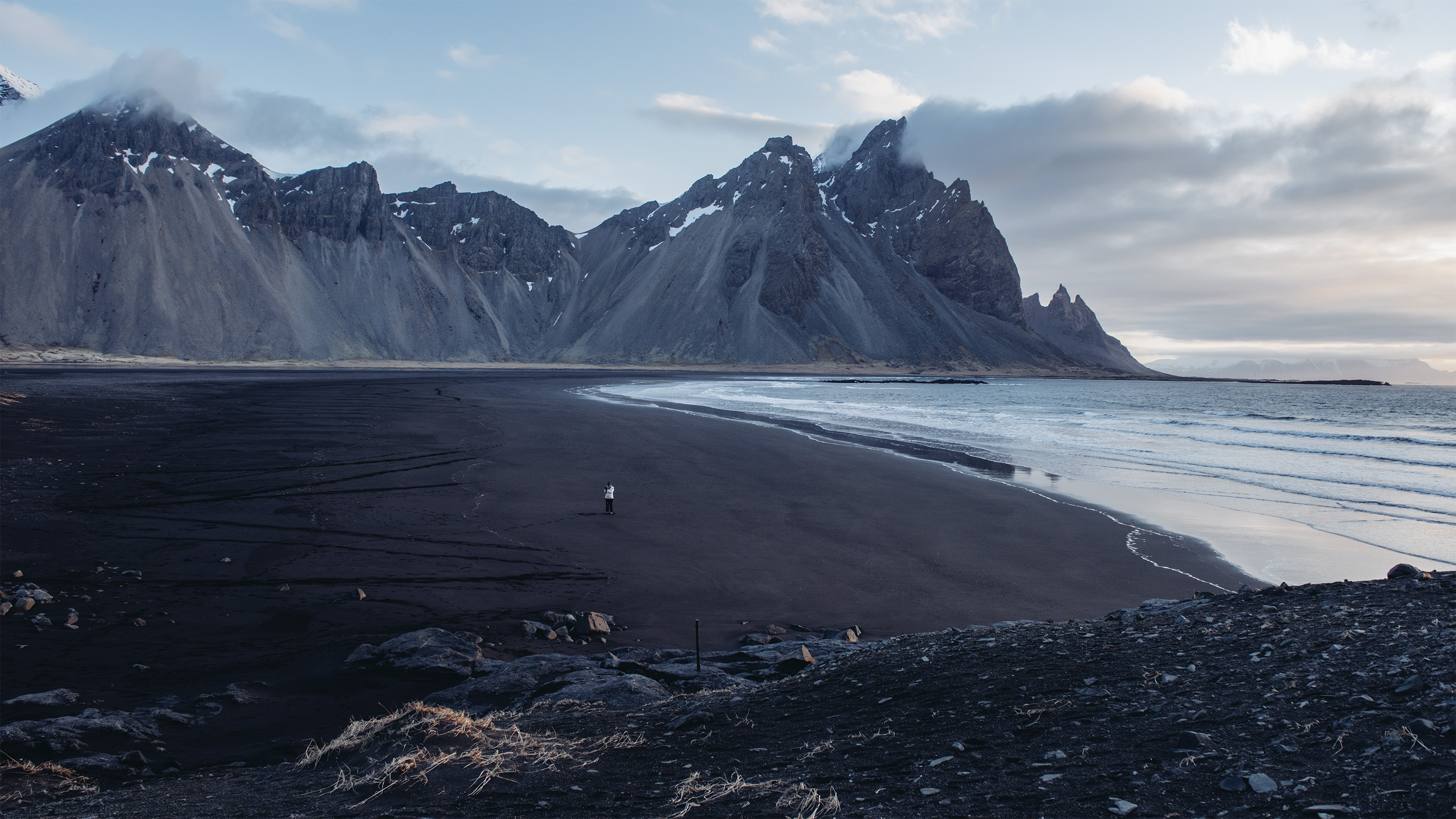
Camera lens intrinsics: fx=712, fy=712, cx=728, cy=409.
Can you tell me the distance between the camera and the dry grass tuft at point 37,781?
4.70 m

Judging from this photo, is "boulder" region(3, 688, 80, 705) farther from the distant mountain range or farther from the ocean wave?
the distant mountain range

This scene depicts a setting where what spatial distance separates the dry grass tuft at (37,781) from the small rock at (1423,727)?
7982 millimetres

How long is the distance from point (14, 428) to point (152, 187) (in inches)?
5133

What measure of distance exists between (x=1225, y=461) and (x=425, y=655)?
1100 inches

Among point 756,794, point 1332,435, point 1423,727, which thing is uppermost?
point 1332,435

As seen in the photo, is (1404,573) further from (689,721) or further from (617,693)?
(617,693)

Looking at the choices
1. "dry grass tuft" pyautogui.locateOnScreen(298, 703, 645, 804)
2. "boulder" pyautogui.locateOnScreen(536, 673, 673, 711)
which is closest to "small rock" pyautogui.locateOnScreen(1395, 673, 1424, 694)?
"dry grass tuft" pyautogui.locateOnScreen(298, 703, 645, 804)

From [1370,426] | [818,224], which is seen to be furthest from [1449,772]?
[818,224]

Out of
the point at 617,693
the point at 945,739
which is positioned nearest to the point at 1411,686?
the point at 945,739

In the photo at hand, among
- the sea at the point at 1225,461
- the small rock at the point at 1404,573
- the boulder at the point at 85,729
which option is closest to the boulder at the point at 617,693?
the boulder at the point at 85,729

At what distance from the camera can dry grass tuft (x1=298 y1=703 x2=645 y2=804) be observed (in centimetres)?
456

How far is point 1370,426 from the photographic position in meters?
43.5

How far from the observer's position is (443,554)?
11.3 m

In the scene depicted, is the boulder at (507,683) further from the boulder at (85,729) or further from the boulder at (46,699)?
the boulder at (46,699)
